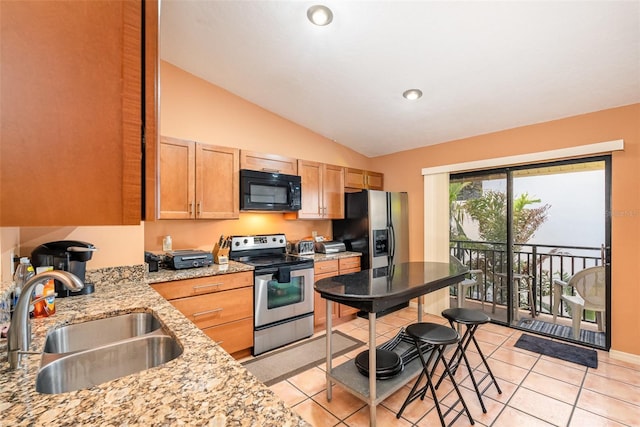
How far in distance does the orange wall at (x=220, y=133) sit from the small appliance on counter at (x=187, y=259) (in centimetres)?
38

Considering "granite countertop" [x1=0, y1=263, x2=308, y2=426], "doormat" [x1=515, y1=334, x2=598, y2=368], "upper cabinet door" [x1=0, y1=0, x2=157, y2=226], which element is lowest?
"doormat" [x1=515, y1=334, x2=598, y2=368]

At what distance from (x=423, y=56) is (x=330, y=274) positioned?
2.51 meters

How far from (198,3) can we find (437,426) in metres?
3.42

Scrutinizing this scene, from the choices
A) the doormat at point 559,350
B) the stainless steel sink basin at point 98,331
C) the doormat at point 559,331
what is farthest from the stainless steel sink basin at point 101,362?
the doormat at point 559,331

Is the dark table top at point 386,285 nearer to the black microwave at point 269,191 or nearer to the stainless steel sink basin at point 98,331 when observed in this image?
the stainless steel sink basin at point 98,331

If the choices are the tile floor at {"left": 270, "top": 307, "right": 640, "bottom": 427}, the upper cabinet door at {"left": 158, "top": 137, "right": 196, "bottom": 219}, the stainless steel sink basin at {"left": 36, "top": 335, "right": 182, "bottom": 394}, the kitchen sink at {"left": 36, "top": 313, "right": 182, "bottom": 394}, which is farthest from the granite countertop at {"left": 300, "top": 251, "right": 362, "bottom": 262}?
the stainless steel sink basin at {"left": 36, "top": 335, "right": 182, "bottom": 394}

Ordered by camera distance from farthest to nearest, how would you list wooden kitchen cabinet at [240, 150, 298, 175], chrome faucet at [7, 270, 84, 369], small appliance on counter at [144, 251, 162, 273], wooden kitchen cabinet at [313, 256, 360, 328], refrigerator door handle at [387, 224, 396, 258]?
refrigerator door handle at [387, 224, 396, 258], wooden kitchen cabinet at [313, 256, 360, 328], wooden kitchen cabinet at [240, 150, 298, 175], small appliance on counter at [144, 251, 162, 273], chrome faucet at [7, 270, 84, 369]

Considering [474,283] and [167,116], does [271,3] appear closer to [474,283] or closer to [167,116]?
[167,116]

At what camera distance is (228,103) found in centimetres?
340

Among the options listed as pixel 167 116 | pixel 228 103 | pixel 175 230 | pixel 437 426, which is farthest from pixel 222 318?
pixel 228 103

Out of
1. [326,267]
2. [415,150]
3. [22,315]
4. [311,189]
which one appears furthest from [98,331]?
[415,150]

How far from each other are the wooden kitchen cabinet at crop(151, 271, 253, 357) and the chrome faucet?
4.70ft

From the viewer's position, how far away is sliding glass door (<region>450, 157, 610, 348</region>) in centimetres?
307

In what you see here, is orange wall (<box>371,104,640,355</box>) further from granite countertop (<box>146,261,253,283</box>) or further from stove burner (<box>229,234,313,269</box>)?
granite countertop (<box>146,261,253,283</box>)
